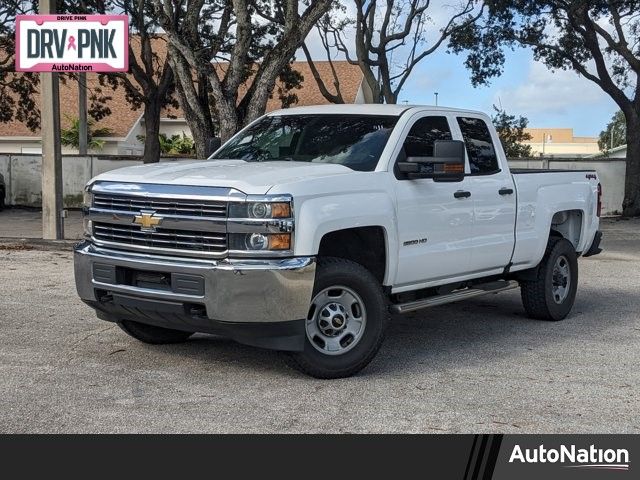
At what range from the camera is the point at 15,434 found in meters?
5.04

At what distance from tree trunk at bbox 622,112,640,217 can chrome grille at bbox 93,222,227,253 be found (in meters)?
20.0

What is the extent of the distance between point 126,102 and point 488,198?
30.3 meters

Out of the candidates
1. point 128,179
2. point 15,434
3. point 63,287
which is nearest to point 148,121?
point 63,287

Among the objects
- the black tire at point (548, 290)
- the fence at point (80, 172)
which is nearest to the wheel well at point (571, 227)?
the black tire at point (548, 290)

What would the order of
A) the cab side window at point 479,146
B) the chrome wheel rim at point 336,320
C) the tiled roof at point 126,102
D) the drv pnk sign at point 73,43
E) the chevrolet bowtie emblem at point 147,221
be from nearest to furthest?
the chevrolet bowtie emblem at point 147,221 → the chrome wheel rim at point 336,320 → the cab side window at point 479,146 → the drv pnk sign at point 73,43 → the tiled roof at point 126,102

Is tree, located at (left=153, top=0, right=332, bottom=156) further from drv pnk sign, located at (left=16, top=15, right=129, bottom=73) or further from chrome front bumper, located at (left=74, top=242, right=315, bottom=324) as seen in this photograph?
chrome front bumper, located at (left=74, top=242, right=315, bottom=324)

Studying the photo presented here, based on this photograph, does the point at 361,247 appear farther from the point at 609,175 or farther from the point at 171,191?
the point at 609,175

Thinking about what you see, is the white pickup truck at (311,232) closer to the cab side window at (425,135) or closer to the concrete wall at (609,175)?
the cab side window at (425,135)

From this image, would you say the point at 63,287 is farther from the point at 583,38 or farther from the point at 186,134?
the point at 186,134

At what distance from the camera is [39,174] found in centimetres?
2669

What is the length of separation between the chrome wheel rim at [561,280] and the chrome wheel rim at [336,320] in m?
3.46

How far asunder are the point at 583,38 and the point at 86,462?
22352mm

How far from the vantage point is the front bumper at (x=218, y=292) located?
233 inches

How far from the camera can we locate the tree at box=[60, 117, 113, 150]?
35.1 metres
